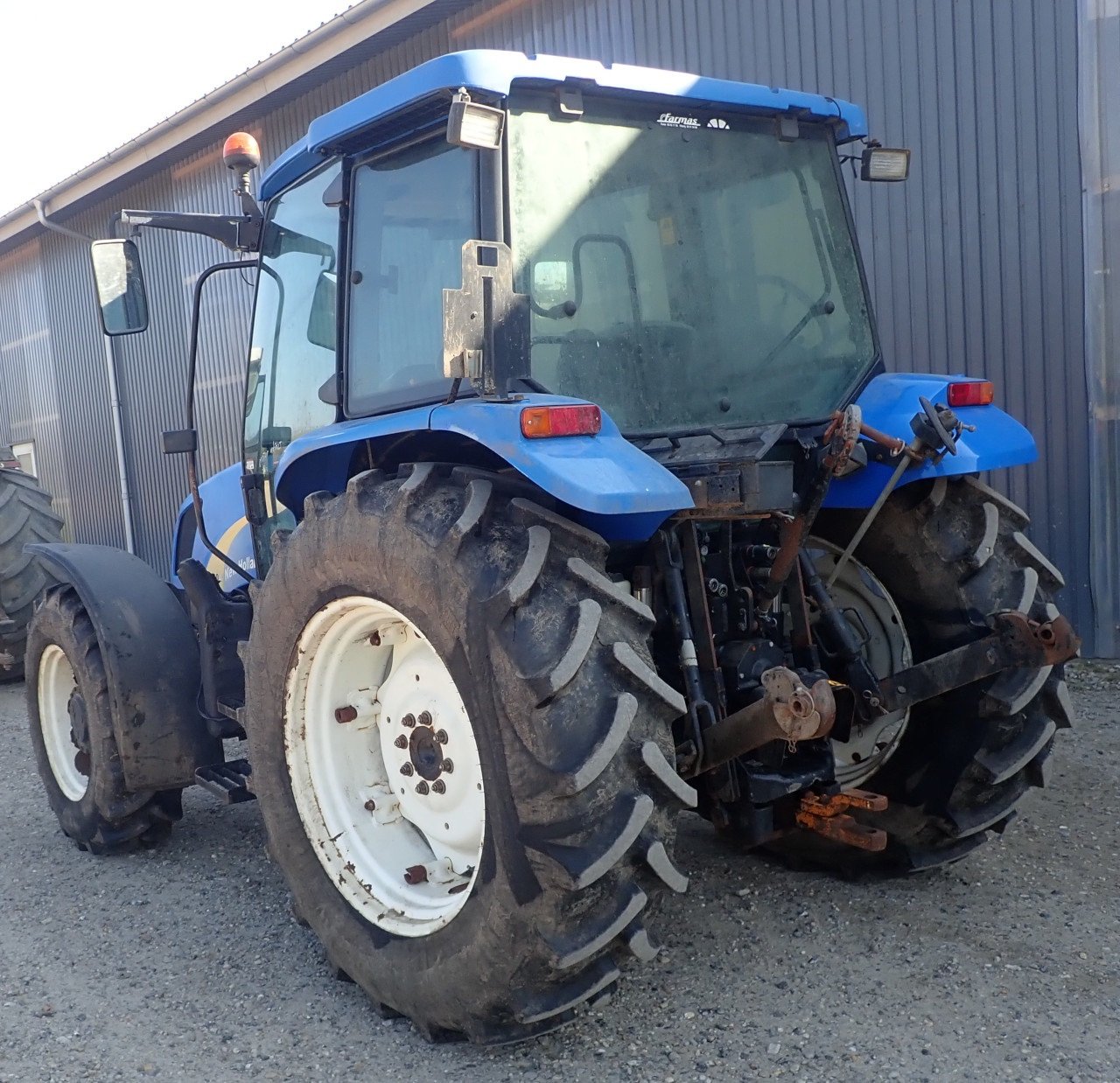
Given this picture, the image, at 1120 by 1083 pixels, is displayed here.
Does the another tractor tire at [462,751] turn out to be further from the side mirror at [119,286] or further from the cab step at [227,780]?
the side mirror at [119,286]

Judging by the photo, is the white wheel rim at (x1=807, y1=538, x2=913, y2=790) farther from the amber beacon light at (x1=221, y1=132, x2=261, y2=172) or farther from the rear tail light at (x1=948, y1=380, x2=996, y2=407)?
the amber beacon light at (x1=221, y1=132, x2=261, y2=172)

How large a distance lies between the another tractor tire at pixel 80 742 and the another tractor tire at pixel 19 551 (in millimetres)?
3068

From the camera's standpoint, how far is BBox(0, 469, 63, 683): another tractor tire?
758 cm

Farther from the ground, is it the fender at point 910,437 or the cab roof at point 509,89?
the cab roof at point 509,89

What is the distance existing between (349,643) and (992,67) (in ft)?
15.6

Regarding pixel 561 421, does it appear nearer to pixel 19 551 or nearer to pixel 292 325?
pixel 292 325

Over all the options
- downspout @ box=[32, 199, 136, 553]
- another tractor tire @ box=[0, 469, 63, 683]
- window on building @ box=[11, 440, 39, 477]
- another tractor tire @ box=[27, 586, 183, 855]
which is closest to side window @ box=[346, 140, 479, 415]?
another tractor tire @ box=[27, 586, 183, 855]

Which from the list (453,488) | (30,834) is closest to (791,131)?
(453,488)

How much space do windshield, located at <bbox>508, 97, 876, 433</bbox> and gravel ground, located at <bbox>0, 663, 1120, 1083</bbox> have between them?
1.45 metres

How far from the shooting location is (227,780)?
12.6 feet

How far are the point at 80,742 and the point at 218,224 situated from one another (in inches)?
77.6

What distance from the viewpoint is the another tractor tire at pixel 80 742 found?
4031 millimetres

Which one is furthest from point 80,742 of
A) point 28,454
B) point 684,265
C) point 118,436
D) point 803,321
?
point 28,454

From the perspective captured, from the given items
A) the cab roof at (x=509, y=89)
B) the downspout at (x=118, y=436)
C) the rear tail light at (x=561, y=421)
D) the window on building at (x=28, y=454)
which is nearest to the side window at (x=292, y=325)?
the cab roof at (x=509, y=89)
